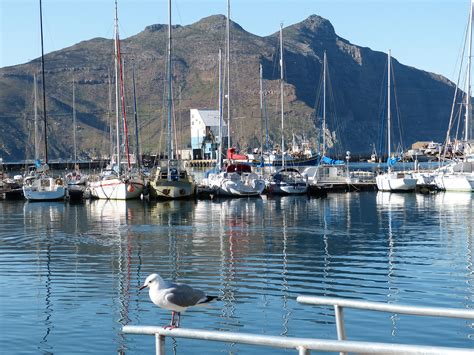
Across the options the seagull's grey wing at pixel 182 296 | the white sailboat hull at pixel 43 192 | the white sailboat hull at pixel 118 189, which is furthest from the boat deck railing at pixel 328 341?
the white sailboat hull at pixel 43 192

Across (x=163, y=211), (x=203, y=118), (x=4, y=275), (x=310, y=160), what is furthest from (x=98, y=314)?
(x=203, y=118)

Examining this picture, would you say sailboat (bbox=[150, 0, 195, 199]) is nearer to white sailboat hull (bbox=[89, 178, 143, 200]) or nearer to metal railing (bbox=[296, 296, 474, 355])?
white sailboat hull (bbox=[89, 178, 143, 200])

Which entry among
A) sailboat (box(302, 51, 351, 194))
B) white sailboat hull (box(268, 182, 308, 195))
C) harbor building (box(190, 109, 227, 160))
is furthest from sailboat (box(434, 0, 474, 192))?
harbor building (box(190, 109, 227, 160))

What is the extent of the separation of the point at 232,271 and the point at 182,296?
13524 mm

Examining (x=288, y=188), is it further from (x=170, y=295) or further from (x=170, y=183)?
(x=170, y=295)

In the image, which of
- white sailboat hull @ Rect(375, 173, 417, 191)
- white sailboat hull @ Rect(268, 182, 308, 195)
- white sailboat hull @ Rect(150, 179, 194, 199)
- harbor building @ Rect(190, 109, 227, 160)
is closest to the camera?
white sailboat hull @ Rect(150, 179, 194, 199)

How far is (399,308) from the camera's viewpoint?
→ 7785mm

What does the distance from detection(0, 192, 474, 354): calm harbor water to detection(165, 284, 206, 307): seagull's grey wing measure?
3680mm

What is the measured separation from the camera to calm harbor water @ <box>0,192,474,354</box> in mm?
17156

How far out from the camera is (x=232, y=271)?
25.5m

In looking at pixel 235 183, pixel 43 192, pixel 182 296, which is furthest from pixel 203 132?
pixel 182 296

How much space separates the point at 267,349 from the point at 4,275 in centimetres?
1247

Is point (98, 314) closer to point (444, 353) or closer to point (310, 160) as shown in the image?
point (444, 353)

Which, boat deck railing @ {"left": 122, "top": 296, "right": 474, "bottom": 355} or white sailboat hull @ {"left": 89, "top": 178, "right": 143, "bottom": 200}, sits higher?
boat deck railing @ {"left": 122, "top": 296, "right": 474, "bottom": 355}
